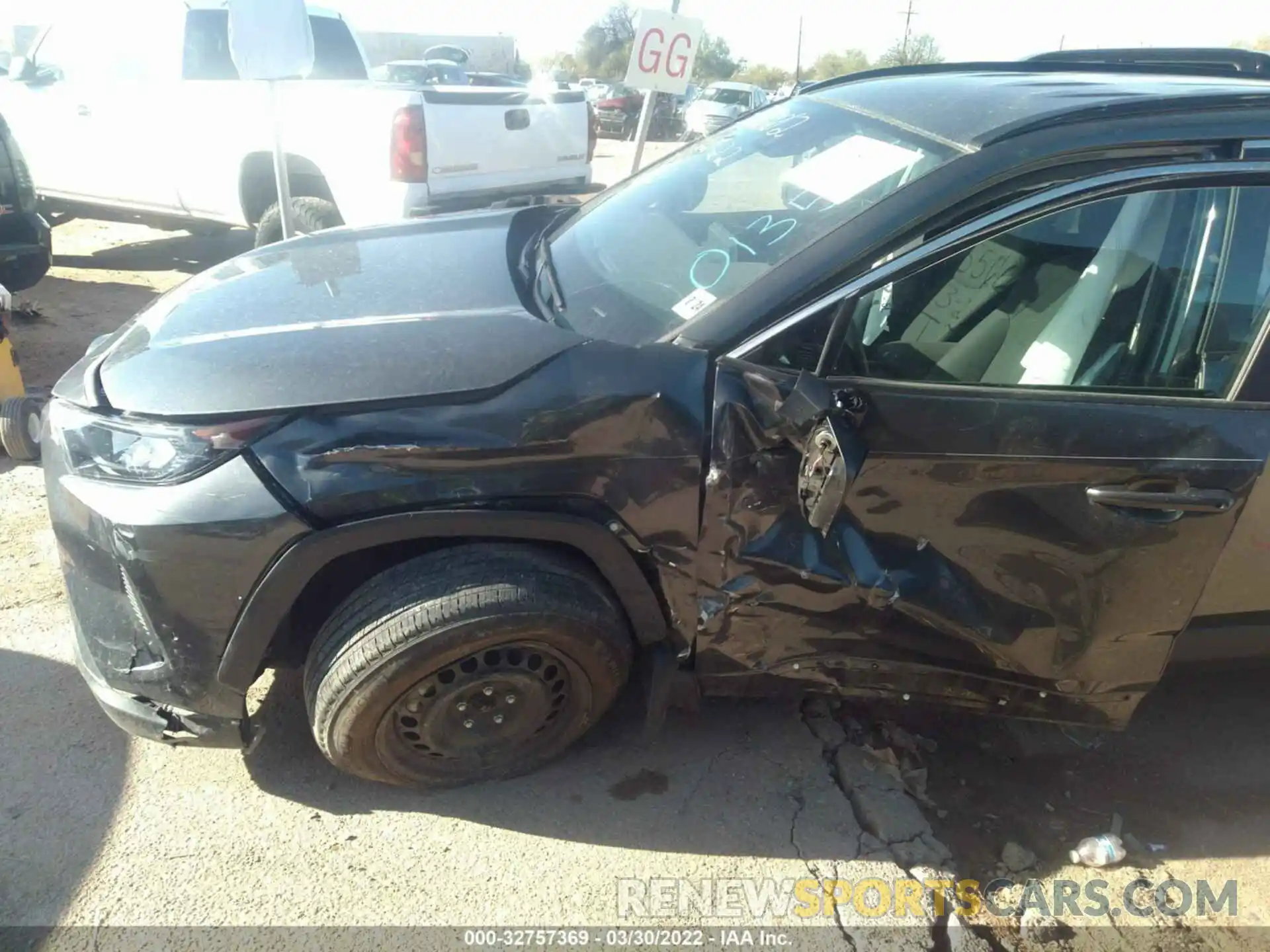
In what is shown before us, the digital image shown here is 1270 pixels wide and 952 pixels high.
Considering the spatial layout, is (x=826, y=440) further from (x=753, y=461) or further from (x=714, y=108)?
(x=714, y=108)

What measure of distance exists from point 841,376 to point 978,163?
1.82ft

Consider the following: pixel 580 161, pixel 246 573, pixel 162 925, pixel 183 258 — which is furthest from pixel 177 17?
pixel 162 925

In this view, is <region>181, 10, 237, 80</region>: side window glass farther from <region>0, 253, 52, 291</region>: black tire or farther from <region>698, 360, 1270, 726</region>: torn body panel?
<region>698, 360, 1270, 726</region>: torn body panel

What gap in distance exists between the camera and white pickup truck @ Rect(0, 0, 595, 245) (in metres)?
5.19

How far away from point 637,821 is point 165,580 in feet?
4.38

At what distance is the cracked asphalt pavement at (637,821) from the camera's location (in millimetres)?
2119

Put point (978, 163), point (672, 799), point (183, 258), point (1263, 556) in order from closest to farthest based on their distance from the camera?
point (978, 163)
point (1263, 556)
point (672, 799)
point (183, 258)

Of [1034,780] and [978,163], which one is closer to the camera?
[978,163]

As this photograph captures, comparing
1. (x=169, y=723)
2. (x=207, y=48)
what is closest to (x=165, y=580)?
(x=169, y=723)

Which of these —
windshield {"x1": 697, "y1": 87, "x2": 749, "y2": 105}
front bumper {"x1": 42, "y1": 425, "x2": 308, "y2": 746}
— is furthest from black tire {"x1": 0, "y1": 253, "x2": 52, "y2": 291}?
windshield {"x1": 697, "y1": 87, "x2": 749, "y2": 105}

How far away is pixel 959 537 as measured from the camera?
2072mm

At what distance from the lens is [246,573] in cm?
195

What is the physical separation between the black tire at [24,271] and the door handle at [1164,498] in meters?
6.17

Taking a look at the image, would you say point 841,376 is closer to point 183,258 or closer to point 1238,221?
point 1238,221
